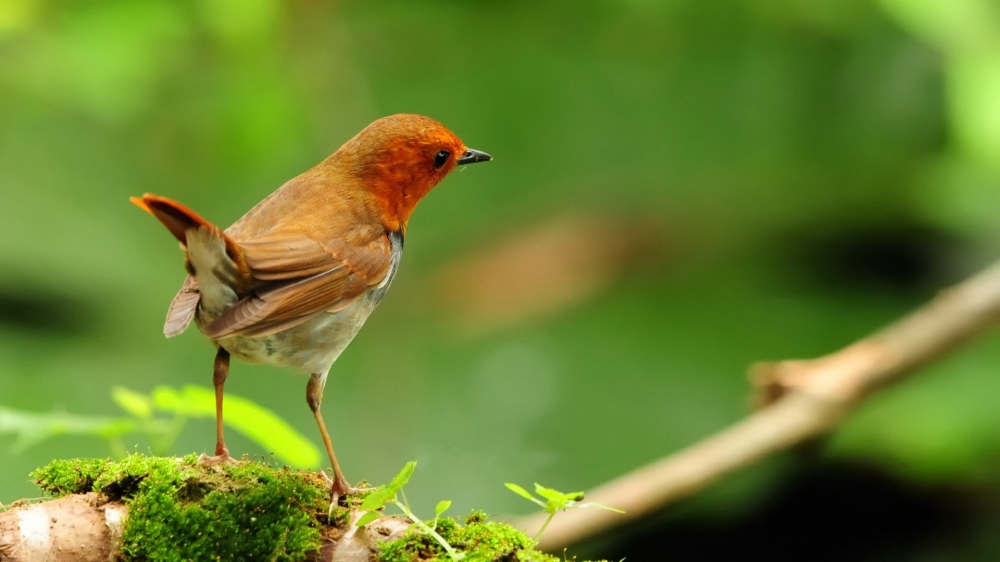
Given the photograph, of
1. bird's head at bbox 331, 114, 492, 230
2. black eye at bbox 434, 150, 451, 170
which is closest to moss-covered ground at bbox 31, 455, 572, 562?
bird's head at bbox 331, 114, 492, 230

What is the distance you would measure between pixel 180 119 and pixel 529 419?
8.86 feet

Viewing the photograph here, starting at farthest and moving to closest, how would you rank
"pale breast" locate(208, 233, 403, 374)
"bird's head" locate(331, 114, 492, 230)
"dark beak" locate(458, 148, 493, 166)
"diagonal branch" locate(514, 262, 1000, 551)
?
1. "diagonal branch" locate(514, 262, 1000, 551)
2. "dark beak" locate(458, 148, 493, 166)
3. "bird's head" locate(331, 114, 492, 230)
4. "pale breast" locate(208, 233, 403, 374)

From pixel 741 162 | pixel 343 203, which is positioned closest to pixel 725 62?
pixel 741 162

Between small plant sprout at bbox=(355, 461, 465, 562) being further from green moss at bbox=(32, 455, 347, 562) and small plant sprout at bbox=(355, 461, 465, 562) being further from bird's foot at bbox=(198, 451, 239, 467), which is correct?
bird's foot at bbox=(198, 451, 239, 467)

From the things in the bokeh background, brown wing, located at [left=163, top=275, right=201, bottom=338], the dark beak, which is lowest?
brown wing, located at [left=163, top=275, right=201, bottom=338]

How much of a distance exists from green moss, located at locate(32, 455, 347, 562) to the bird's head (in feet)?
3.64

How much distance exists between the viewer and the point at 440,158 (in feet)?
10.4

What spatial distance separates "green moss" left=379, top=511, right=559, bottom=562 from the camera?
2.06 metres

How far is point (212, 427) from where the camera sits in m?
5.08

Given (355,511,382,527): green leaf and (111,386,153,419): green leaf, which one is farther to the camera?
(111,386,153,419): green leaf

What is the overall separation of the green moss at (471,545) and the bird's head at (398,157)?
4.01 feet

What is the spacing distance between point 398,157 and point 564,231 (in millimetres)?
3909

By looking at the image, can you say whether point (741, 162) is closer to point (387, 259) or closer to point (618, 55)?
point (618, 55)

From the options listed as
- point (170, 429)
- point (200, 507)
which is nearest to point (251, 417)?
point (170, 429)
